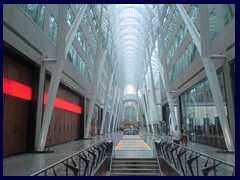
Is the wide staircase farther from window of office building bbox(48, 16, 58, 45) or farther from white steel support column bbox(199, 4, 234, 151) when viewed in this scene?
window of office building bbox(48, 16, 58, 45)

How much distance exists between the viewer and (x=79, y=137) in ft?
94.2

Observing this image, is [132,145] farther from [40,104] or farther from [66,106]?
[40,104]

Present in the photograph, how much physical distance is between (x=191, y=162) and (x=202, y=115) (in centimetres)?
1381

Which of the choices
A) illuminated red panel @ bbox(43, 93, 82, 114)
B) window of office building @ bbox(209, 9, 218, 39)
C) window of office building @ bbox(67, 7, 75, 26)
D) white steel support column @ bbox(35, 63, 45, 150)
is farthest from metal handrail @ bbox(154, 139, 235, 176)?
window of office building @ bbox(67, 7, 75, 26)

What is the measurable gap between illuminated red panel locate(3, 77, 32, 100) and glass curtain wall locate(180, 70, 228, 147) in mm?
12298

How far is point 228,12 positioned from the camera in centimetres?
1438

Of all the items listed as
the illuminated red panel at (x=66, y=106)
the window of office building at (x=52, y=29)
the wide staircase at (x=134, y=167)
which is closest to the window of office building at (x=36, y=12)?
the window of office building at (x=52, y=29)

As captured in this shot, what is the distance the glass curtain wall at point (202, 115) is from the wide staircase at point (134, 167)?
5.96 meters

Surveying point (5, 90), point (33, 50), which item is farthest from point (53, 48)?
point (5, 90)

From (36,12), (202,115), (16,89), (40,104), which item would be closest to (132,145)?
(202,115)

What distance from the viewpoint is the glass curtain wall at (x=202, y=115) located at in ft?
57.9

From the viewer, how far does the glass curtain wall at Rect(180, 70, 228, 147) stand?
17.7 m

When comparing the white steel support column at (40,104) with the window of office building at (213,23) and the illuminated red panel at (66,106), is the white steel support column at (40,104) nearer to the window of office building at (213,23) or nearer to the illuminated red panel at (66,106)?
the illuminated red panel at (66,106)

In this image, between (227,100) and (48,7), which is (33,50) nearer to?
(48,7)
